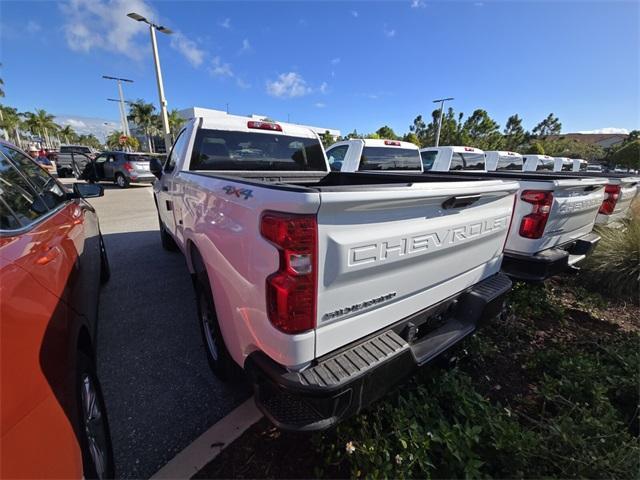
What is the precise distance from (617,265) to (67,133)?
104701mm

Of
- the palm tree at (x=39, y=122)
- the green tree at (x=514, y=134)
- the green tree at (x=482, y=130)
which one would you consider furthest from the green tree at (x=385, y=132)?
the palm tree at (x=39, y=122)

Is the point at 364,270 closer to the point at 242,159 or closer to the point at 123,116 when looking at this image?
the point at 242,159

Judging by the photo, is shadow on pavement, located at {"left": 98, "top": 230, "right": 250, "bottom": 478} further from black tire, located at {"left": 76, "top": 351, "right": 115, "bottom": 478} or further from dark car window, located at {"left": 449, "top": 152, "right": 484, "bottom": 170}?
dark car window, located at {"left": 449, "top": 152, "right": 484, "bottom": 170}

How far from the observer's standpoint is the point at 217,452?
1.85 m

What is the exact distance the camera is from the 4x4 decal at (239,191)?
1.53 metres

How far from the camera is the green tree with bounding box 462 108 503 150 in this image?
4222cm

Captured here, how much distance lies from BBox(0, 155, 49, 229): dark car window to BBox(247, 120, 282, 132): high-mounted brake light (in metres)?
2.23

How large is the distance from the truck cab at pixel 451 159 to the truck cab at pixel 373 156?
4.95 feet

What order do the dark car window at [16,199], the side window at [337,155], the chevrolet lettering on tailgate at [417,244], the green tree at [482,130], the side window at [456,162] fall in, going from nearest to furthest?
the chevrolet lettering on tailgate at [417,244]
the dark car window at [16,199]
the side window at [337,155]
the side window at [456,162]
the green tree at [482,130]

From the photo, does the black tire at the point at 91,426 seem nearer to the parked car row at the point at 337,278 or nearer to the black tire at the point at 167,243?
the parked car row at the point at 337,278

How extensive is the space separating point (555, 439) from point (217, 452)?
2.10 m

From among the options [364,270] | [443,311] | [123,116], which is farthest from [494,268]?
Answer: [123,116]

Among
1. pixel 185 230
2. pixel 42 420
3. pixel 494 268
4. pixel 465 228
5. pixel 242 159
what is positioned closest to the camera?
pixel 42 420

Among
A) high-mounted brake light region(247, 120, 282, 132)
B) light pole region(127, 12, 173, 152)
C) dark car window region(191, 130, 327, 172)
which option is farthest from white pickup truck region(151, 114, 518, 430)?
light pole region(127, 12, 173, 152)
